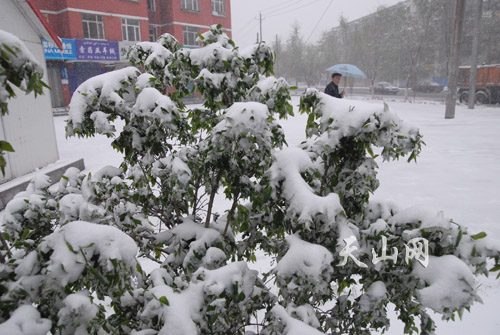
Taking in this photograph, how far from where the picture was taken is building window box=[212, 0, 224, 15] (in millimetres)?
28562

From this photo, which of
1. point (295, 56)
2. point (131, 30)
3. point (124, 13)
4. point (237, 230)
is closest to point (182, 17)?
point (131, 30)

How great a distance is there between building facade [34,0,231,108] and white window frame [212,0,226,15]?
125 inches

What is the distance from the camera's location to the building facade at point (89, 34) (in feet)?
67.8

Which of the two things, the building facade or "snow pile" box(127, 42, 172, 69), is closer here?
"snow pile" box(127, 42, 172, 69)

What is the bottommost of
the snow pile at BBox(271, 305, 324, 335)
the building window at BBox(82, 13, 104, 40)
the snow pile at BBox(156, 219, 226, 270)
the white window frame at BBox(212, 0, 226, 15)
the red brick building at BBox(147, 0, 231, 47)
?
the snow pile at BBox(271, 305, 324, 335)

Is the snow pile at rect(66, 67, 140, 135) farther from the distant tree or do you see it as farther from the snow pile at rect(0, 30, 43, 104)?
the distant tree

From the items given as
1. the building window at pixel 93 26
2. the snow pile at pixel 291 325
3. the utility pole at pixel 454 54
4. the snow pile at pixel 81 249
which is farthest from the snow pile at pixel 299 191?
the building window at pixel 93 26

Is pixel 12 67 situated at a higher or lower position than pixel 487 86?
lower

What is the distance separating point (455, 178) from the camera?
21.2 feet

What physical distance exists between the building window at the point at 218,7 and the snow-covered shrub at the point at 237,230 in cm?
2939

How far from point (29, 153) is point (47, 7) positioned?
18800 mm

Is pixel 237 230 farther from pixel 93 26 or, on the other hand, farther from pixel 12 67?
pixel 93 26

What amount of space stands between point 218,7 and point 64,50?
46.4 feet

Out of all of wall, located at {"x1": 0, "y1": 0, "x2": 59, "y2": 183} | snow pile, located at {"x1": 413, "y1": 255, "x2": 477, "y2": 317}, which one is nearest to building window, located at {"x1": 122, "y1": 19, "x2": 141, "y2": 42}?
wall, located at {"x1": 0, "y1": 0, "x2": 59, "y2": 183}
